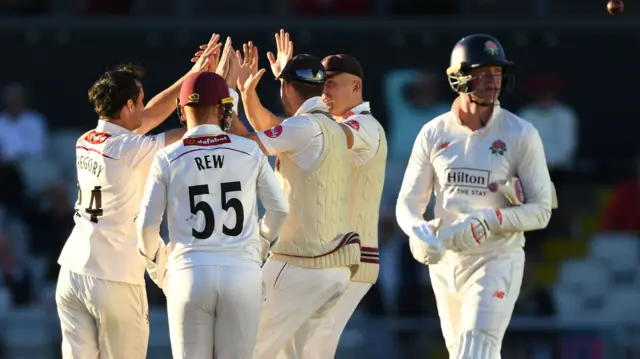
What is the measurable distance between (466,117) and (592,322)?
406cm

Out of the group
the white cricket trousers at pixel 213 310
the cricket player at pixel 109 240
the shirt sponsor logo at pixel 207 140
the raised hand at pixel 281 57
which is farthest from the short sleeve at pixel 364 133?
the white cricket trousers at pixel 213 310

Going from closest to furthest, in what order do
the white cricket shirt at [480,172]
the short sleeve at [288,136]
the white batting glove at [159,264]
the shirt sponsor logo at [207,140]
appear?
the shirt sponsor logo at [207,140] → the white batting glove at [159,264] → the short sleeve at [288,136] → the white cricket shirt at [480,172]

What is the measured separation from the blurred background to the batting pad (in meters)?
5.38

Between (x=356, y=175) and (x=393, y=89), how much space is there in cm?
633

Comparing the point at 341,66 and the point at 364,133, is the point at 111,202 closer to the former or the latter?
the point at 364,133

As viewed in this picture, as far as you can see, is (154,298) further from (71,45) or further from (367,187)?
(367,187)

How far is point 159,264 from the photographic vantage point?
7871 millimetres

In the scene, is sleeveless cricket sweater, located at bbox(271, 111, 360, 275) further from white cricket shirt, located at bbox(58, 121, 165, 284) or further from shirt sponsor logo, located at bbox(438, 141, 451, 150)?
white cricket shirt, located at bbox(58, 121, 165, 284)

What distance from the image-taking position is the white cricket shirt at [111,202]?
26.7 feet

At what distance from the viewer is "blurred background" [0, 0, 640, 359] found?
1444 centimetres

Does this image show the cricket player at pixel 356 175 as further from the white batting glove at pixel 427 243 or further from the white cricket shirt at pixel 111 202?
the white cricket shirt at pixel 111 202

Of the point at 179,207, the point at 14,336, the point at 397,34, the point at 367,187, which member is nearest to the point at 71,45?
the point at 397,34

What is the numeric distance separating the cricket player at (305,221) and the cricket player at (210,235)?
0.50 m

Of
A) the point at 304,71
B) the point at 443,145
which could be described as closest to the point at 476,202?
the point at 443,145
